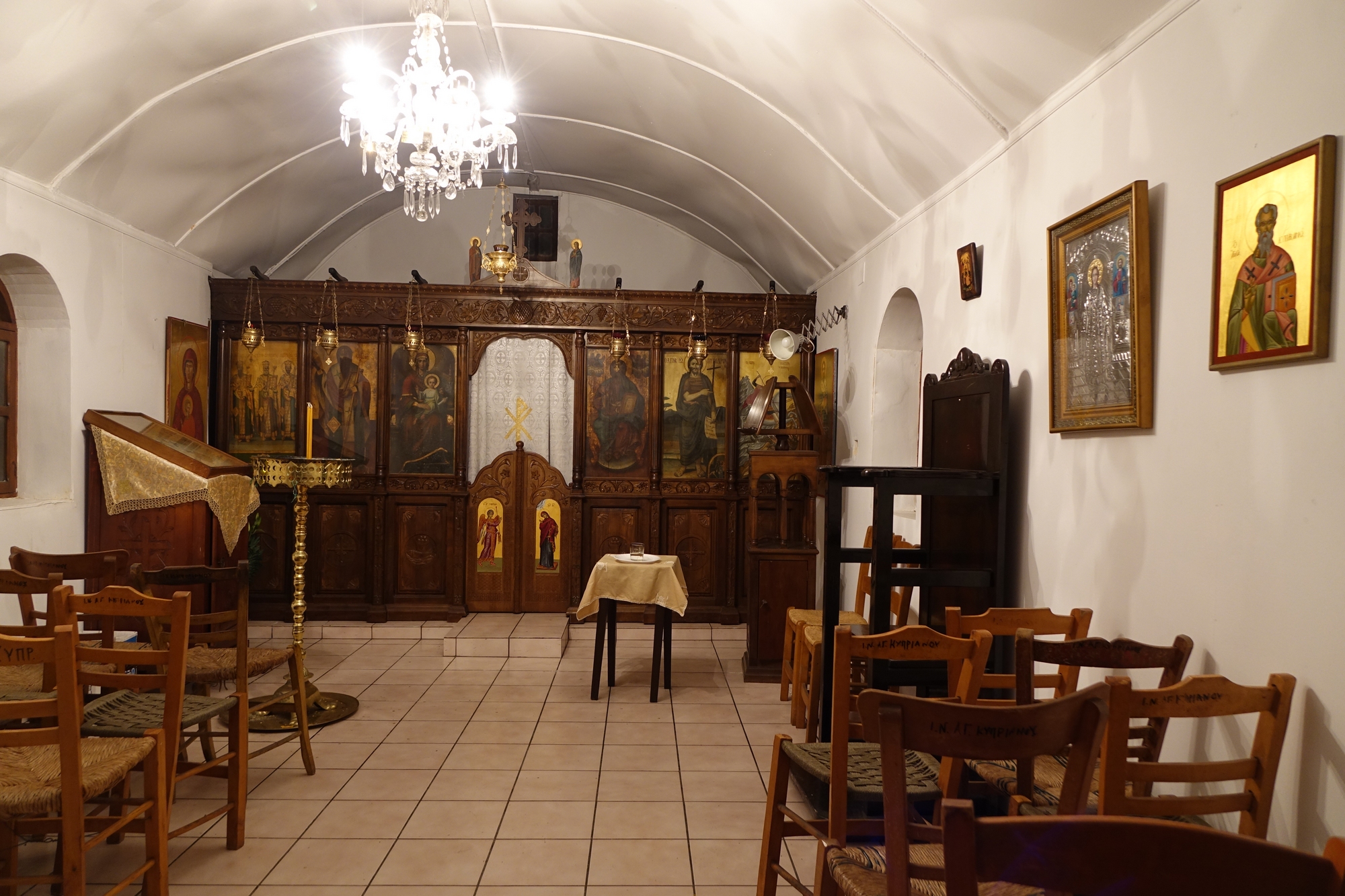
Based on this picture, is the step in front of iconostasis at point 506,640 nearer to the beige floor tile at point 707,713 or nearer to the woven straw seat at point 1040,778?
the beige floor tile at point 707,713

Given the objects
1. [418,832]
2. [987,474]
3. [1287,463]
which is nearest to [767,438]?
[987,474]

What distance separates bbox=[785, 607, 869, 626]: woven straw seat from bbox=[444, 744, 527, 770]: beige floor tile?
171 cm

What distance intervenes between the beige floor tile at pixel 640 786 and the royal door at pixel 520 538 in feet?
10.4

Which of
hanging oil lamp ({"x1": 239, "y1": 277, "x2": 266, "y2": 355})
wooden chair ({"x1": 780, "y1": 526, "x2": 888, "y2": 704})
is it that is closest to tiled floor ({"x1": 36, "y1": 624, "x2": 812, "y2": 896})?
wooden chair ({"x1": 780, "y1": 526, "x2": 888, "y2": 704})

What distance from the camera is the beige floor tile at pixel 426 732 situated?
4.38 m

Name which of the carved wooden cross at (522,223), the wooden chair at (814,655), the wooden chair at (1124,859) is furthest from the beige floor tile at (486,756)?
the carved wooden cross at (522,223)

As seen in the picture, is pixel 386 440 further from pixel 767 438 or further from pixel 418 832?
pixel 418 832

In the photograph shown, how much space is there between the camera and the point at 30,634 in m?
2.95

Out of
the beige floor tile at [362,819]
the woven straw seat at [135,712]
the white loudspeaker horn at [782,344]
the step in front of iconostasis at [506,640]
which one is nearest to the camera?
the woven straw seat at [135,712]

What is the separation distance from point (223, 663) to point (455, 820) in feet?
4.02

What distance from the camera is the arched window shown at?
4.85 m

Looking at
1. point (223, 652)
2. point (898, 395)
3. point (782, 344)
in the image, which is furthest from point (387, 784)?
point (782, 344)

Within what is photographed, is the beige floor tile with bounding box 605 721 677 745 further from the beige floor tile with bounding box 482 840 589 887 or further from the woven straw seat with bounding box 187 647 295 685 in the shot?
the woven straw seat with bounding box 187 647 295 685

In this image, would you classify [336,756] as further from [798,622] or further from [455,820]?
[798,622]
